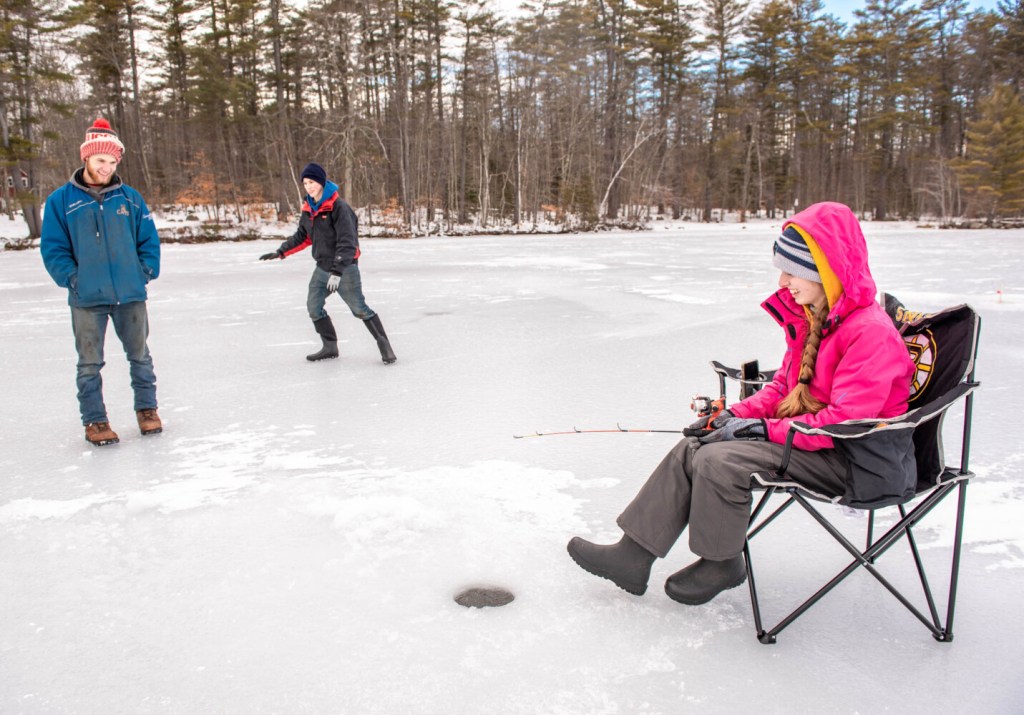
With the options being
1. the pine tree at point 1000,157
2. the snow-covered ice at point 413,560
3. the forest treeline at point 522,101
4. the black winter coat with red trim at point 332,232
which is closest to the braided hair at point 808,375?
the snow-covered ice at point 413,560

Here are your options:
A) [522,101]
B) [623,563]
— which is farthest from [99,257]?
[522,101]

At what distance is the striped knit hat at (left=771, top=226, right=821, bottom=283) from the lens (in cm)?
211

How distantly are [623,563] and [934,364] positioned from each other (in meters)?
1.12

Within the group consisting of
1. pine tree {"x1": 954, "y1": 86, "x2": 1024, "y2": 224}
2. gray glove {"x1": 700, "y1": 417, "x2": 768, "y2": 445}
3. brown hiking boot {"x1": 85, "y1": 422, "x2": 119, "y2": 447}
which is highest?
pine tree {"x1": 954, "y1": 86, "x2": 1024, "y2": 224}

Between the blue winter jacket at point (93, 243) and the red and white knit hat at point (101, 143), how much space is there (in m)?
0.16

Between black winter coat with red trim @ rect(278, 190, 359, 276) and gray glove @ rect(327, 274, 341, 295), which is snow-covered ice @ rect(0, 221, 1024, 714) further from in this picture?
black winter coat with red trim @ rect(278, 190, 359, 276)

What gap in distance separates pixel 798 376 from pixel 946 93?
50347 millimetres

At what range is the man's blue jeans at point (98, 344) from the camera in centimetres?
380

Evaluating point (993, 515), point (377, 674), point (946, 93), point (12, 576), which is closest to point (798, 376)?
point (993, 515)

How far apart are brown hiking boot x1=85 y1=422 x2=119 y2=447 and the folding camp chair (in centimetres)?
346

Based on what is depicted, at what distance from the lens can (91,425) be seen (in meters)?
3.91

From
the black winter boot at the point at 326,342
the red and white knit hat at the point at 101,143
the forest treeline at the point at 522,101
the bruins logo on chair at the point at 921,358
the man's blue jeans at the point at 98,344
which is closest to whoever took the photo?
the bruins logo on chair at the point at 921,358

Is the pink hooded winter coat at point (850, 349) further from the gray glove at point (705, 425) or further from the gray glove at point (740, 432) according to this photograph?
the gray glove at point (705, 425)

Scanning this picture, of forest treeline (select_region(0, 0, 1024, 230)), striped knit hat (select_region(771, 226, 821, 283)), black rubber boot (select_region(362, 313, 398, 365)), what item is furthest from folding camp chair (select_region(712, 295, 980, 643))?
forest treeline (select_region(0, 0, 1024, 230))
